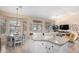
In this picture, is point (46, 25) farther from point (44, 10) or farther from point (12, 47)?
point (12, 47)

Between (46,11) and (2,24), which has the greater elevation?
(46,11)

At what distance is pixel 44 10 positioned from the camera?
2291mm

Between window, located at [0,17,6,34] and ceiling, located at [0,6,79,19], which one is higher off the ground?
ceiling, located at [0,6,79,19]

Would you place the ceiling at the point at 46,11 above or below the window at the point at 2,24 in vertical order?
above

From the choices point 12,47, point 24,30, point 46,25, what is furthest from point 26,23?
point 12,47

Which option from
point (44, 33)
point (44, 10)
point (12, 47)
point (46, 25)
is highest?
point (44, 10)

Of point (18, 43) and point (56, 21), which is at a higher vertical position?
point (56, 21)
